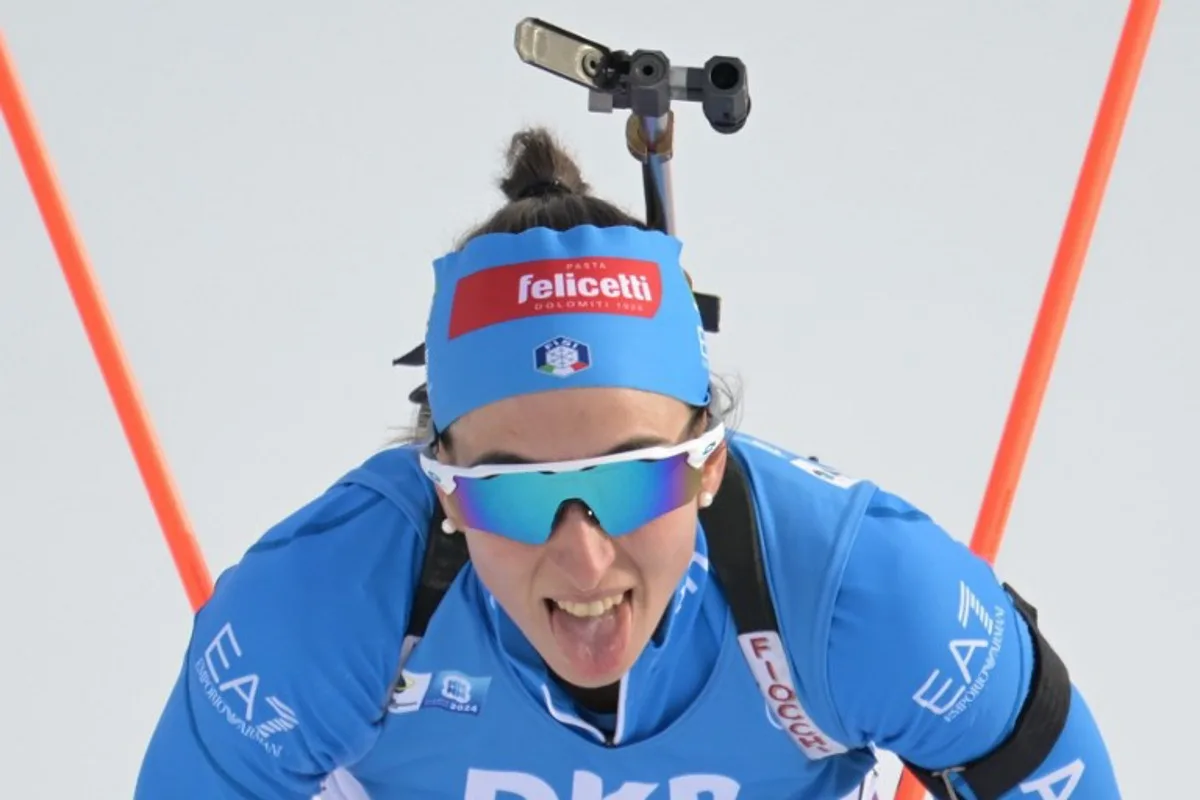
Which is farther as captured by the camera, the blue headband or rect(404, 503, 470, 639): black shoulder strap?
rect(404, 503, 470, 639): black shoulder strap

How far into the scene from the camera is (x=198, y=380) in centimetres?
306

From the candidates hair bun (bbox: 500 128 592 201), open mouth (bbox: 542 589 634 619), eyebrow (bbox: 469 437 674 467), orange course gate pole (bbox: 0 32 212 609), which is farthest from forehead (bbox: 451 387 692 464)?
orange course gate pole (bbox: 0 32 212 609)

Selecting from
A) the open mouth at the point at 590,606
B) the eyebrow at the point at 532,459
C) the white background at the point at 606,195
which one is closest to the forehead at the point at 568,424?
the eyebrow at the point at 532,459

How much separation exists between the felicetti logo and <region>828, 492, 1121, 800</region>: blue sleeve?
0.95 feet

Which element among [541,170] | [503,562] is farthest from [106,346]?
[503,562]

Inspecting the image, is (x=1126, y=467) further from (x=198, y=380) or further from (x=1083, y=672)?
(x=198, y=380)

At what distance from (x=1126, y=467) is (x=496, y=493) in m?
1.63

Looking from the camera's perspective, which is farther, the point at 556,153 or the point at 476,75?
the point at 476,75

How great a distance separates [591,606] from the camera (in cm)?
160

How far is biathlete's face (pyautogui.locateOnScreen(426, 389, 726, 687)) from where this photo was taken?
1.57 m

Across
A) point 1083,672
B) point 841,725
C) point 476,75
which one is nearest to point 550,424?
point 841,725

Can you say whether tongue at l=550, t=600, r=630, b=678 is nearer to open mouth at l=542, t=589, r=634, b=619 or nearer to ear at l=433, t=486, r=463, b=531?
open mouth at l=542, t=589, r=634, b=619

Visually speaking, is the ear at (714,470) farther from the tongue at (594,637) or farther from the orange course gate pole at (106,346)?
the orange course gate pole at (106,346)

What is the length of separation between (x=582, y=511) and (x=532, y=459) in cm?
6
